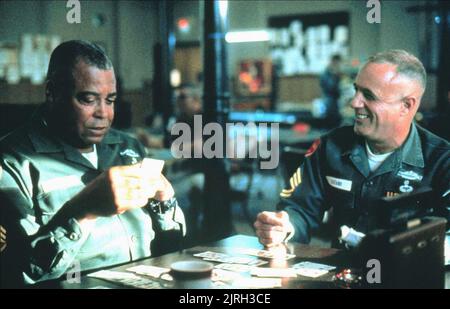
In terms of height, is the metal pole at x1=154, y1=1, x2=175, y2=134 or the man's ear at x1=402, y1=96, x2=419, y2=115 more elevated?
the metal pole at x1=154, y1=1, x2=175, y2=134

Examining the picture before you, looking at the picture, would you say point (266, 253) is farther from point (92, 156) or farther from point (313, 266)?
point (92, 156)

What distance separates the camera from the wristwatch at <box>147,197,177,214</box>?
2.23m

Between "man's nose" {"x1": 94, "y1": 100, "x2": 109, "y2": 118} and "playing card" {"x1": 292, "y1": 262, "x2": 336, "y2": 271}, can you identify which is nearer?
"playing card" {"x1": 292, "y1": 262, "x2": 336, "y2": 271}

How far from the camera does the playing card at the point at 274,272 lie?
1640 millimetres

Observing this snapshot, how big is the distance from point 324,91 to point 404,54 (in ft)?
29.3

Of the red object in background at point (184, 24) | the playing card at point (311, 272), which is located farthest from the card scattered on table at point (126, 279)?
the red object in background at point (184, 24)

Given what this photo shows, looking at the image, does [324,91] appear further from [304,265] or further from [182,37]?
[304,265]

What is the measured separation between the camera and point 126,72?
1384 centimetres

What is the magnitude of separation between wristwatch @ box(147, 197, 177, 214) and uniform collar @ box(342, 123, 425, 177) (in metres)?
0.80

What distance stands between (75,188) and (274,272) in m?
0.89

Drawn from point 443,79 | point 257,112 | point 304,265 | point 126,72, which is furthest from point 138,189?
point 126,72

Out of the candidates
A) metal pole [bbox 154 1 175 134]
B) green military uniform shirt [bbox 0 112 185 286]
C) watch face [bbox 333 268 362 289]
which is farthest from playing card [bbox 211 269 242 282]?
metal pole [bbox 154 1 175 134]

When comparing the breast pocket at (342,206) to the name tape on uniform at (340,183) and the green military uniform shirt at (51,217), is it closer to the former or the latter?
the name tape on uniform at (340,183)

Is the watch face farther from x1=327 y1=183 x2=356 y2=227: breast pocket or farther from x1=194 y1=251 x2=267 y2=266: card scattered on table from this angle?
x1=327 y1=183 x2=356 y2=227: breast pocket
